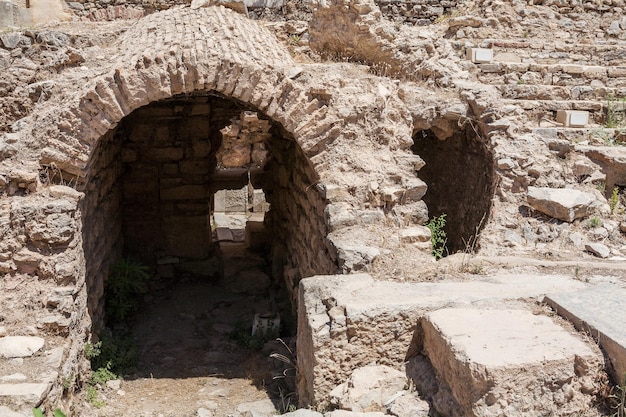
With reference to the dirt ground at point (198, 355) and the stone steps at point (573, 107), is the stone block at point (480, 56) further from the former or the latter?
the dirt ground at point (198, 355)

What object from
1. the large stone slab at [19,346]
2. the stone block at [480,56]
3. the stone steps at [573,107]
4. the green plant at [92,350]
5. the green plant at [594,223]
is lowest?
the green plant at [92,350]

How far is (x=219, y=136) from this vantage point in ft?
30.3

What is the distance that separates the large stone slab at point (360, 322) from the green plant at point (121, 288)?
12.0 ft

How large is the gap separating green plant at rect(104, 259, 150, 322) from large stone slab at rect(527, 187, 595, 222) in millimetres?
Answer: 4605

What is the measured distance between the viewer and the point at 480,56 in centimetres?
903

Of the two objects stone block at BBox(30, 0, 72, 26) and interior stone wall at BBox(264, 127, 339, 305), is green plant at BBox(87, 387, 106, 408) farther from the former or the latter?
stone block at BBox(30, 0, 72, 26)

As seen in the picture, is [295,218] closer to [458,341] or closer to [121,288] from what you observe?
[121,288]

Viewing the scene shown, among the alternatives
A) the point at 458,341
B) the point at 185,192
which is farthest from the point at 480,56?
the point at 458,341

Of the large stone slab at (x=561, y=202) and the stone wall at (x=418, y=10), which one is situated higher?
the stone wall at (x=418, y=10)

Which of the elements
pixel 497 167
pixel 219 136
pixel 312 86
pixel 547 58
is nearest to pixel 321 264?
pixel 312 86

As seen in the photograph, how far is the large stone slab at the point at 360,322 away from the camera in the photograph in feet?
11.6

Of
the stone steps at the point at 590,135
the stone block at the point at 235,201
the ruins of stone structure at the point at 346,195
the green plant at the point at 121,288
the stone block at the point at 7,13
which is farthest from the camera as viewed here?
the stone block at the point at 235,201

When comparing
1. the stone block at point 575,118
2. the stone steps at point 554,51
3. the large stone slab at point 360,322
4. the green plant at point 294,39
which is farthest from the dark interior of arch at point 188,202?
the stone steps at point 554,51

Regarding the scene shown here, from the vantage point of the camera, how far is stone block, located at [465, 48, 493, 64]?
8992 millimetres
